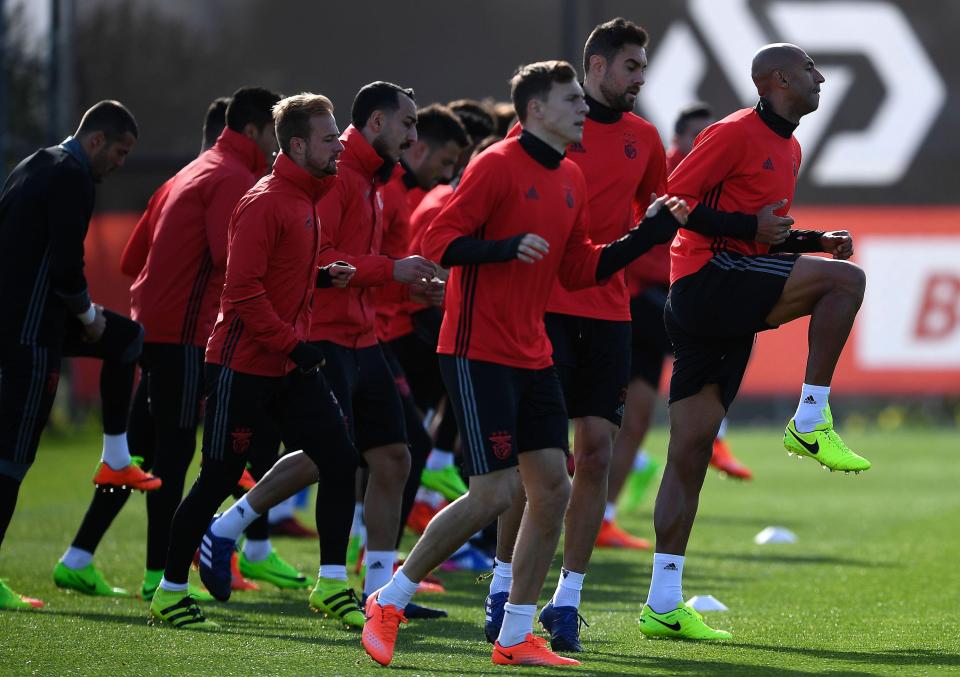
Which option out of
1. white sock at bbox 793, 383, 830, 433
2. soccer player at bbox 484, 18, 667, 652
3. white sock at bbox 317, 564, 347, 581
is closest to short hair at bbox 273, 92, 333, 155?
soccer player at bbox 484, 18, 667, 652

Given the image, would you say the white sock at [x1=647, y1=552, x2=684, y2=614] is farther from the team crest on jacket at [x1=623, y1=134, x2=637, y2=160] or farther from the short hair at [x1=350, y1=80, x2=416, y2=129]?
the short hair at [x1=350, y1=80, x2=416, y2=129]

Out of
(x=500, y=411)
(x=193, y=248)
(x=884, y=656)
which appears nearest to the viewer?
(x=500, y=411)

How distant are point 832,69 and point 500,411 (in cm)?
1530

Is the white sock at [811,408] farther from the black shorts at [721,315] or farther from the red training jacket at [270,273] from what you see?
the red training jacket at [270,273]

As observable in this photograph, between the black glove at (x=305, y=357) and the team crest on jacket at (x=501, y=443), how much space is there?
1109 mm

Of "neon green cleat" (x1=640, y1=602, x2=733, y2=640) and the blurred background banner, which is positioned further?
the blurred background banner

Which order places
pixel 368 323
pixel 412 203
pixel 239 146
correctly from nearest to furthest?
pixel 368 323
pixel 239 146
pixel 412 203

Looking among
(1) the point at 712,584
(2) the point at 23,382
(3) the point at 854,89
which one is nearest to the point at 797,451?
(1) the point at 712,584

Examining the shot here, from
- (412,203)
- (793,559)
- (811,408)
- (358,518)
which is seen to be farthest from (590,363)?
(793,559)

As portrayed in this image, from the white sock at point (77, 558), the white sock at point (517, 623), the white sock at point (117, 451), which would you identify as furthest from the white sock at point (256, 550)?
the white sock at point (517, 623)

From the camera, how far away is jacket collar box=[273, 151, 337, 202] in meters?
6.90

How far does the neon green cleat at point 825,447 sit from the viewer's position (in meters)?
6.51

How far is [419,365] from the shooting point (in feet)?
31.6

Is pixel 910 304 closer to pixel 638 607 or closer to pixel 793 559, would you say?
pixel 793 559
